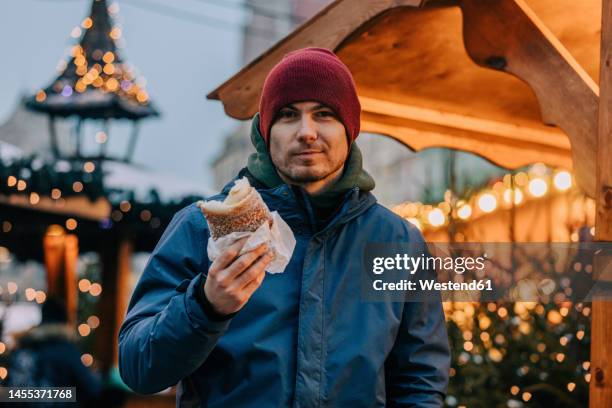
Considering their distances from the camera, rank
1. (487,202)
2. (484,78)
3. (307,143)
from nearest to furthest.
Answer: (307,143) → (484,78) → (487,202)

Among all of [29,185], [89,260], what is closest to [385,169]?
[89,260]

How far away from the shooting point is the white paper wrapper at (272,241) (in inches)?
78.0

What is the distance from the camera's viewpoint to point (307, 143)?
2365 millimetres

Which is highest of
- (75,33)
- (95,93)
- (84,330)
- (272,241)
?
(75,33)

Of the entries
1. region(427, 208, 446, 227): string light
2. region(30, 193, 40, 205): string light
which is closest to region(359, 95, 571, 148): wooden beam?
region(427, 208, 446, 227): string light

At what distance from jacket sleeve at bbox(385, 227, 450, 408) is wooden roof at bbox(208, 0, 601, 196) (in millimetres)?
1078

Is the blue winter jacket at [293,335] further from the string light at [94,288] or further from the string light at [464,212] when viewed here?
the string light at [94,288]

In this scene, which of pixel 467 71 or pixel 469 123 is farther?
pixel 469 123

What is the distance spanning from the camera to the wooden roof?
340cm

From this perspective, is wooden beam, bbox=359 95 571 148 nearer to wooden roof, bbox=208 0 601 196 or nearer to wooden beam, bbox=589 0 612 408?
wooden roof, bbox=208 0 601 196

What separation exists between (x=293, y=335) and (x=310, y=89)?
0.63 meters

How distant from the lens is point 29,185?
27.7ft

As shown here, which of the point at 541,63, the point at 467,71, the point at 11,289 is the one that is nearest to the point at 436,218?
the point at 467,71

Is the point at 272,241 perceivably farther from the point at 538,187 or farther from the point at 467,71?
the point at 538,187
